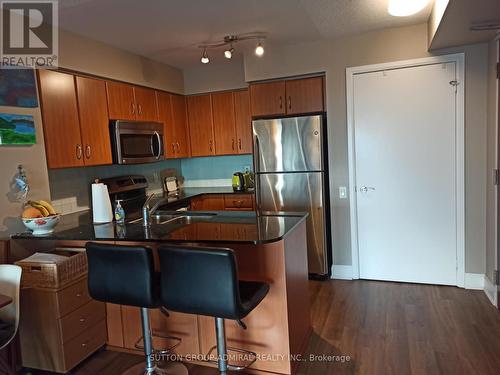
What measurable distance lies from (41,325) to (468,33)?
11.9ft

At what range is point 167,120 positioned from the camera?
4.23m

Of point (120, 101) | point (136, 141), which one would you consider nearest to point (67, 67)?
point (120, 101)

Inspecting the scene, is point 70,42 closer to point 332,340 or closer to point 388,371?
point 332,340

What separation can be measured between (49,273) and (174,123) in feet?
8.28

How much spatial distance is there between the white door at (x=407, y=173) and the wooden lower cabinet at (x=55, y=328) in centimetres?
258

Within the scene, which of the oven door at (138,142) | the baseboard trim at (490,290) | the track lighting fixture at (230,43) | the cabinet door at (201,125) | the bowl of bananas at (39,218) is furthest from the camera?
the cabinet door at (201,125)

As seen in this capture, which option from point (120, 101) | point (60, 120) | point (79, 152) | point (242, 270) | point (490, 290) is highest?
point (120, 101)

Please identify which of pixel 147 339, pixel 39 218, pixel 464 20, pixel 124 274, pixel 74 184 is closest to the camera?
pixel 124 274

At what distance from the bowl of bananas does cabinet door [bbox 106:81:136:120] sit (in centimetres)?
111

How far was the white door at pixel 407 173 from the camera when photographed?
3.27 m

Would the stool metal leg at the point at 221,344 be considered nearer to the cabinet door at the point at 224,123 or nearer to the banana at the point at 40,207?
the banana at the point at 40,207

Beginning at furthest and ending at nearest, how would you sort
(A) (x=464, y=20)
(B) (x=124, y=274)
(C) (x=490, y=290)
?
(C) (x=490, y=290) < (A) (x=464, y=20) < (B) (x=124, y=274)

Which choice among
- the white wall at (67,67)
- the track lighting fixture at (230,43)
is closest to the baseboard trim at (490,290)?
the track lighting fixture at (230,43)

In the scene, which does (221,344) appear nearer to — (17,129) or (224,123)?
(17,129)
